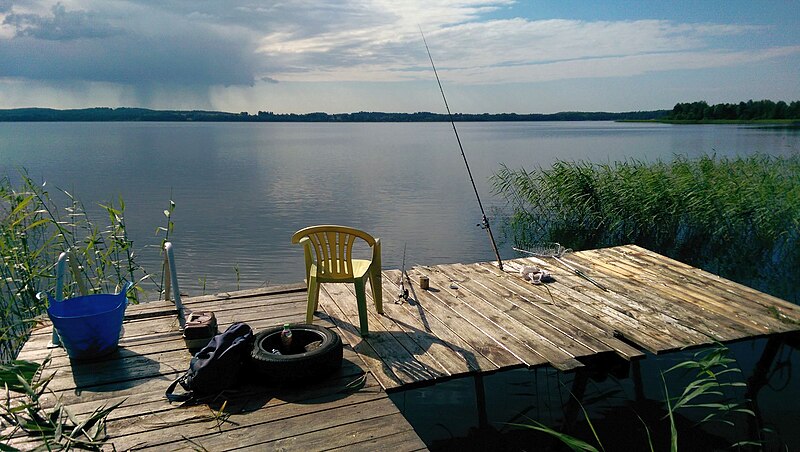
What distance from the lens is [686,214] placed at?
9.61 meters

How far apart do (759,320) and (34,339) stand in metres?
5.55

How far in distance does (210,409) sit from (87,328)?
3.63 ft

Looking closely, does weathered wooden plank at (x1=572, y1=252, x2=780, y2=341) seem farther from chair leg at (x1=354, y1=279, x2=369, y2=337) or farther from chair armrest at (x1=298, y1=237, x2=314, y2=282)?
chair armrest at (x1=298, y1=237, x2=314, y2=282)

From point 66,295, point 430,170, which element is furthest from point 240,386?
point 430,170

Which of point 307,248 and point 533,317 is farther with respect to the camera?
point 533,317

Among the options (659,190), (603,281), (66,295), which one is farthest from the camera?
(659,190)

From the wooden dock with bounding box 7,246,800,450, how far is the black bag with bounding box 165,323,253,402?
0.10m

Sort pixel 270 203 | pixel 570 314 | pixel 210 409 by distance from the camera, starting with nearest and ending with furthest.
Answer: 1. pixel 210 409
2. pixel 570 314
3. pixel 270 203

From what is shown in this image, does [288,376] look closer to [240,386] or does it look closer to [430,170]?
[240,386]

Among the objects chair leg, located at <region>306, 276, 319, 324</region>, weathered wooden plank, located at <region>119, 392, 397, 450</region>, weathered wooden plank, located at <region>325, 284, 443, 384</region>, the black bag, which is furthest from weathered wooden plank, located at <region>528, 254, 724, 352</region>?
the black bag

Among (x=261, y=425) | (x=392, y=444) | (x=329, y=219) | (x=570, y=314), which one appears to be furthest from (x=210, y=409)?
(x=329, y=219)

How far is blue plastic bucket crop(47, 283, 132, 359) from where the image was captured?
3.47 m

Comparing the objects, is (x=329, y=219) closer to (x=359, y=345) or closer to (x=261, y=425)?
(x=359, y=345)

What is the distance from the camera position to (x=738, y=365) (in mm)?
5418
